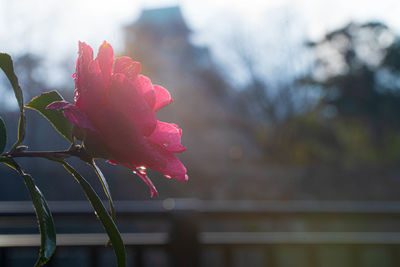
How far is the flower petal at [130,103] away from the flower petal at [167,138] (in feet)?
0.05

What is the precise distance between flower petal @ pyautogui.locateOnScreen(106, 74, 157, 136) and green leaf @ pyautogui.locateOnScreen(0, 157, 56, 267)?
6cm

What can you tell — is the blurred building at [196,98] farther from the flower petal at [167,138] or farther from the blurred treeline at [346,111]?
the flower petal at [167,138]

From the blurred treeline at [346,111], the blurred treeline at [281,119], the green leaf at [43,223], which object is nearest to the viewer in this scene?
the green leaf at [43,223]

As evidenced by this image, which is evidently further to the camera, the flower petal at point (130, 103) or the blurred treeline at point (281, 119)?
the blurred treeline at point (281, 119)

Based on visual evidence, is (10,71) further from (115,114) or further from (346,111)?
(346,111)

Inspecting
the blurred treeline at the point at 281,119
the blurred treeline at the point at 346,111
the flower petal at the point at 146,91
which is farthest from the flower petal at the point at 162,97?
the blurred treeline at the point at 346,111

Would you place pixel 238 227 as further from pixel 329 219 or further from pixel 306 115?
pixel 329 219

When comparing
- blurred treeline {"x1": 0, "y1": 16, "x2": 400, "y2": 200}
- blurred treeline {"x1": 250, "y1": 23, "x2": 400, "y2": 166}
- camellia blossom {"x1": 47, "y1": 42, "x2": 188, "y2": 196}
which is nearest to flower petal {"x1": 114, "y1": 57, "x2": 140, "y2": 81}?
camellia blossom {"x1": 47, "y1": 42, "x2": 188, "y2": 196}

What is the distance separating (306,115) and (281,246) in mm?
10892

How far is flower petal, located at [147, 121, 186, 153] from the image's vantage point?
0.82 ft

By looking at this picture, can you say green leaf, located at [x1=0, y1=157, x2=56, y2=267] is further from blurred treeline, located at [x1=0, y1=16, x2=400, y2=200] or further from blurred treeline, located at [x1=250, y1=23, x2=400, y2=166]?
blurred treeline, located at [x1=250, y1=23, x2=400, y2=166]

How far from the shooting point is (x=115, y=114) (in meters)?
0.22

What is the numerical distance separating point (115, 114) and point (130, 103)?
10 mm

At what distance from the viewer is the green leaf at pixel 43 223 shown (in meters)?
0.22
